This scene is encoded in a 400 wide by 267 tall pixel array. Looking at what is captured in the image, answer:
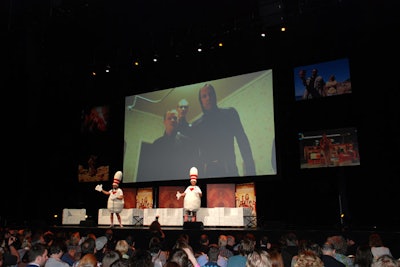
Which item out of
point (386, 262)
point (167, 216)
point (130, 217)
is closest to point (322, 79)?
point (167, 216)

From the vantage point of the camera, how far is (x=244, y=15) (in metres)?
9.82

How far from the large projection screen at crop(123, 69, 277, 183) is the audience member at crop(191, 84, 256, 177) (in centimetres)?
6

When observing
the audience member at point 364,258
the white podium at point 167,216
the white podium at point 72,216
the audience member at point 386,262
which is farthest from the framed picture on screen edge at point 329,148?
the audience member at point 386,262

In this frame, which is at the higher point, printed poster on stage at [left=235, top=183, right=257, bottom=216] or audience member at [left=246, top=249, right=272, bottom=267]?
printed poster on stage at [left=235, top=183, right=257, bottom=216]

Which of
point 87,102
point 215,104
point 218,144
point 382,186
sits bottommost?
point 382,186

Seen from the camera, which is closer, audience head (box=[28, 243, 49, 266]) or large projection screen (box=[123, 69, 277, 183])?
audience head (box=[28, 243, 49, 266])

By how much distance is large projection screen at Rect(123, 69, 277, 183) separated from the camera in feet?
34.3

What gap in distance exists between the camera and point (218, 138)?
11039 mm

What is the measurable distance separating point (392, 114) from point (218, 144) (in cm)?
455

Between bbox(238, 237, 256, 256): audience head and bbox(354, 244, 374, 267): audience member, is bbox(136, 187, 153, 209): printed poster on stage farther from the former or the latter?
bbox(354, 244, 374, 267): audience member

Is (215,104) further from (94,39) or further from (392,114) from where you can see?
(392,114)

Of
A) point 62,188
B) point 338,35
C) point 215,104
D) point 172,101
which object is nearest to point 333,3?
point 338,35

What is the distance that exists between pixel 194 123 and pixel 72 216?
179 inches

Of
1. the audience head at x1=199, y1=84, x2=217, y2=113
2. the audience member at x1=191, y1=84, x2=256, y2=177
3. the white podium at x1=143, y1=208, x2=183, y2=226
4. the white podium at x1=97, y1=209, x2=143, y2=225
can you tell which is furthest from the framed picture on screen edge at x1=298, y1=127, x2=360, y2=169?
the white podium at x1=97, y1=209, x2=143, y2=225
